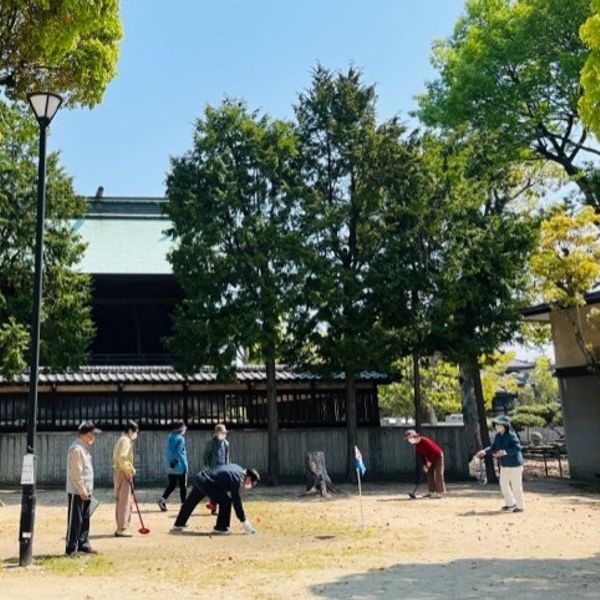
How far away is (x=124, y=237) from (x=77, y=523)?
19.0m

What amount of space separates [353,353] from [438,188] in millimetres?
5184

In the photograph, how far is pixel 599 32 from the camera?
27.2ft

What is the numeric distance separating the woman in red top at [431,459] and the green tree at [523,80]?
37.0 feet

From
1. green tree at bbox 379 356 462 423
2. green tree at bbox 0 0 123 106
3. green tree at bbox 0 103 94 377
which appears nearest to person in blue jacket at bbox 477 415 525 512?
green tree at bbox 0 0 123 106

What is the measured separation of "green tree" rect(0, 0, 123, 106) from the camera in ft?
32.0

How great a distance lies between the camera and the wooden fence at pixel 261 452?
1978cm

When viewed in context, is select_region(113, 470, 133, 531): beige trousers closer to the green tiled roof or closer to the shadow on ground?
the shadow on ground

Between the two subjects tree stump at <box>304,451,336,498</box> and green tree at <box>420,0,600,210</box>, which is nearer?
tree stump at <box>304,451,336,498</box>

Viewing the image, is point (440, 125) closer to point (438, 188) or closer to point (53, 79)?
point (438, 188)

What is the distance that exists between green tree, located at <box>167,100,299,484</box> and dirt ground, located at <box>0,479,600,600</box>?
205 inches

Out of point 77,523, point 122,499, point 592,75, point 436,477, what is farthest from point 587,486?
point 77,523

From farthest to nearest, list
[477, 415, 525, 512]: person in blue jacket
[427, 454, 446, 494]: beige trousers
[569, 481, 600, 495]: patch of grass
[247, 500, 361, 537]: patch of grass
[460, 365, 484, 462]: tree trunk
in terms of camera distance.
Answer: [460, 365, 484, 462]: tree trunk
[569, 481, 600, 495]: patch of grass
[427, 454, 446, 494]: beige trousers
[477, 415, 525, 512]: person in blue jacket
[247, 500, 361, 537]: patch of grass

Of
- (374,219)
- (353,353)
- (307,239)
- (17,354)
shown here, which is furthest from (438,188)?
(17,354)

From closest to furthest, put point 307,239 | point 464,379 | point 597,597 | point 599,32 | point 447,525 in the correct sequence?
1. point 597,597
2. point 599,32
3. point 447,525
4. point 307,239
5. point 464,379
